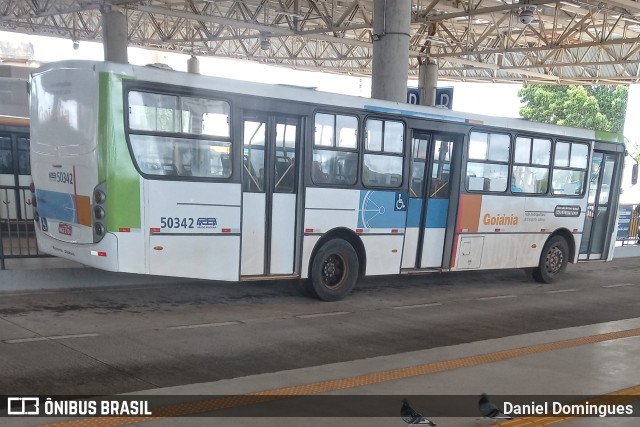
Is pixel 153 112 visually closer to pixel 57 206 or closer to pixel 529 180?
pixel 57 206

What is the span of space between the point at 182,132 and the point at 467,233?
5.99 meters

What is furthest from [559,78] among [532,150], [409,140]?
[409,140]

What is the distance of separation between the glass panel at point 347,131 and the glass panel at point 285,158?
81 centimetres

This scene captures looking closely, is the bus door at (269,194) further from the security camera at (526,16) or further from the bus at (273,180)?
the security camera at (526,16)

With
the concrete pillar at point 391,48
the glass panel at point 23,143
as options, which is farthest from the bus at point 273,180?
the glass panel at point 23,143

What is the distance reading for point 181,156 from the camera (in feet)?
27.7

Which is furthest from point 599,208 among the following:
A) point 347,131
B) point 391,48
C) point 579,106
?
point 579,106

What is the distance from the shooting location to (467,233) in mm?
11891

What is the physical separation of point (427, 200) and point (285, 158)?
316 centimetres

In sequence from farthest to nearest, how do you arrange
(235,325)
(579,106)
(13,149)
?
(579,106)
(13,149)
(235,325)

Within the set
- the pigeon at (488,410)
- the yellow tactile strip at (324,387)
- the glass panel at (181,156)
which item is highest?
the glass panel at (181,156)

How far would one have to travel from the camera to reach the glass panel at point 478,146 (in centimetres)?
1180

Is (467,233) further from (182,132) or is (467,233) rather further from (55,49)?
(55,49)

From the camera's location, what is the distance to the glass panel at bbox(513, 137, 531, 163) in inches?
490
